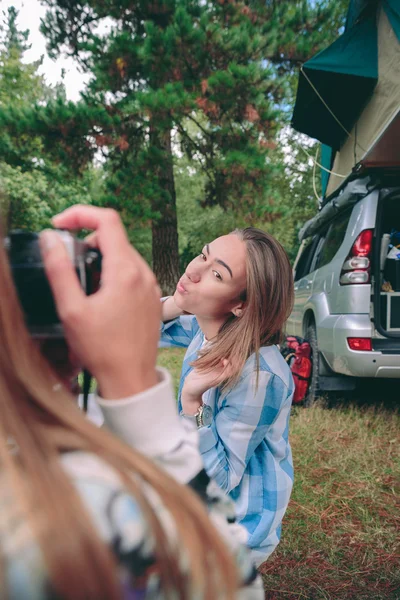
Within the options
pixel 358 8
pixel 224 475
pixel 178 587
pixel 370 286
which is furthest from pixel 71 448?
pixel 358 8

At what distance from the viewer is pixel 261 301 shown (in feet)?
5.89

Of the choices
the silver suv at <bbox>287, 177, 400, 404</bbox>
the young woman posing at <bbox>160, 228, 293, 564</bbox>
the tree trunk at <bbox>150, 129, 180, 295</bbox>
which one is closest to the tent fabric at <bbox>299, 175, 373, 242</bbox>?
the silver suv at <bbox>287, 177, 400, 404</bbox>

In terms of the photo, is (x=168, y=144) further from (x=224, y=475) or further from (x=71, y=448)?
(x=71, y=448)

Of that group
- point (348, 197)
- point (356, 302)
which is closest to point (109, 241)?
point (356, 302)

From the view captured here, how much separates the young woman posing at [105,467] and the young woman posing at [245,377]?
88 cm

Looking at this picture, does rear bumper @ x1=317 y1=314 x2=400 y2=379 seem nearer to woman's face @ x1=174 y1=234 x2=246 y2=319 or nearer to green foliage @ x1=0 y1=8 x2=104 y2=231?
woman's face @ x1=174 y1=234 x2=246 y2=319

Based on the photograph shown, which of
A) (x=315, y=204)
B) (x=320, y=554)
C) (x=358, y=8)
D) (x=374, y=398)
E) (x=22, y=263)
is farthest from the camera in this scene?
(x=315, y=204)

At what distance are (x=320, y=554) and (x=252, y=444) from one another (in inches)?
50.0

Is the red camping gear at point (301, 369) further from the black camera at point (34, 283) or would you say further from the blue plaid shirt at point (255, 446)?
the black camera at point (34, 283)

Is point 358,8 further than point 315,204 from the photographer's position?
No

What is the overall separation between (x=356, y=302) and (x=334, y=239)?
1.11 metres

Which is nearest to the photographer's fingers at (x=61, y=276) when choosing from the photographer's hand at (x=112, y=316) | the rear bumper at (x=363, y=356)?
the photographer's hand at (x=112, y=316)

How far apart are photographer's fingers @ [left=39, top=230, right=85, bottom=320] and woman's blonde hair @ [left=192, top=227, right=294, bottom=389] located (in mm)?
1161

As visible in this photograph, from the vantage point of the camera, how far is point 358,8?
5727 millimetres
